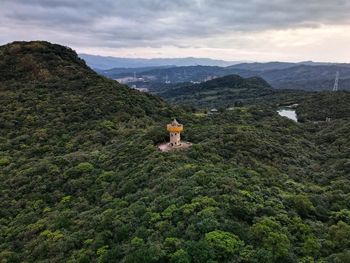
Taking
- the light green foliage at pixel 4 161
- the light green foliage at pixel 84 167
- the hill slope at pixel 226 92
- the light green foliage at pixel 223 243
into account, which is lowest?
the hill slope at pixel 226 92

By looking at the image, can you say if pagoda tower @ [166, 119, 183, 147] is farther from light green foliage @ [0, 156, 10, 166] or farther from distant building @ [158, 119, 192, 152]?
light green foliage @ [0, 156, 10, 166]

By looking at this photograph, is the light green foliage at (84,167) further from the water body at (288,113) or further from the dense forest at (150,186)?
the water body at (288,113)

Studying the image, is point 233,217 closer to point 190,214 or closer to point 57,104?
point 190,214

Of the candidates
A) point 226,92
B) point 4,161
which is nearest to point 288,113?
point 4,161

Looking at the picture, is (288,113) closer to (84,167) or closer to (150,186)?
(84,167)

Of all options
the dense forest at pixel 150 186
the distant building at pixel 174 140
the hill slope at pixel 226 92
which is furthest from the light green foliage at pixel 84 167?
the hill slope at pixel 226 92

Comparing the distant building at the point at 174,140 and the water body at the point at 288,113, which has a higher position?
the distant building at the point at 174,140
